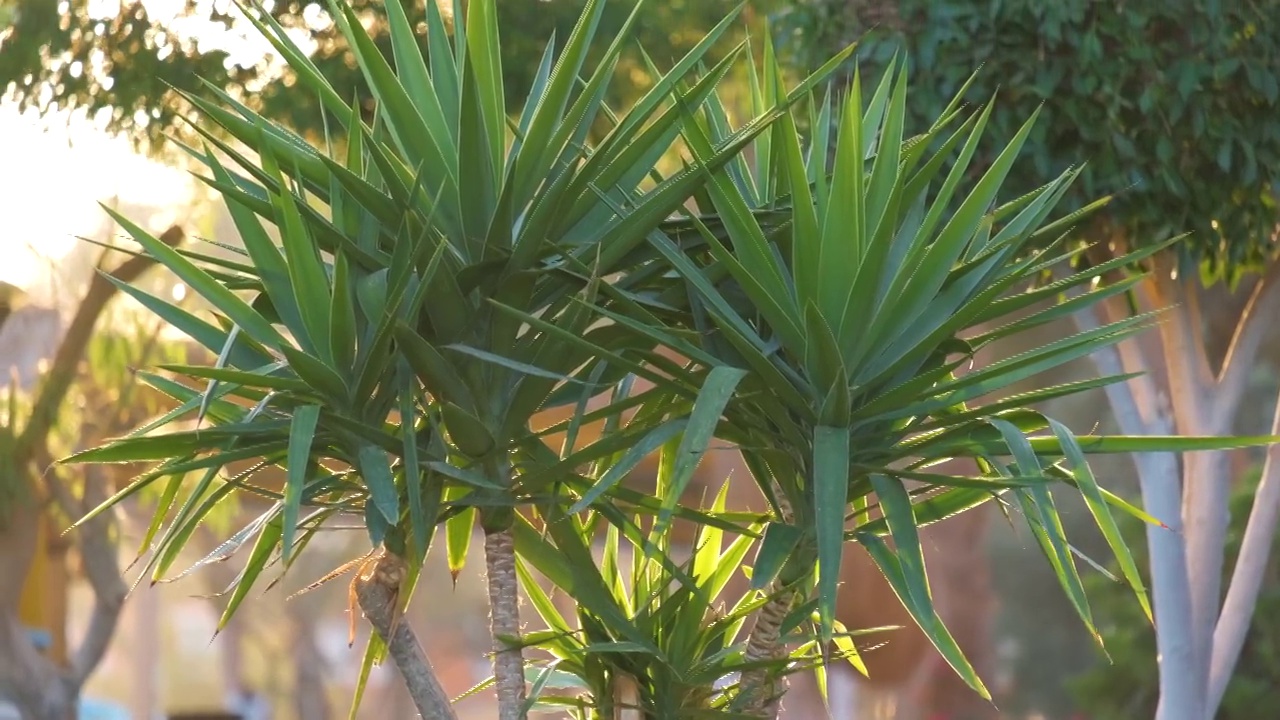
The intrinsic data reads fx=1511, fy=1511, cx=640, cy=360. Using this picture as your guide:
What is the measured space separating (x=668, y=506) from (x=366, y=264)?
0.96 m

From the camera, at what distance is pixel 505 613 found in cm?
350

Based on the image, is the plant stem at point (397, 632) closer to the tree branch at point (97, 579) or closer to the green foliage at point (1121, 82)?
the green foliage at point (1121, 82)

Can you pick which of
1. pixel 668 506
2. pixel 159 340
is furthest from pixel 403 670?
pixel 159 340

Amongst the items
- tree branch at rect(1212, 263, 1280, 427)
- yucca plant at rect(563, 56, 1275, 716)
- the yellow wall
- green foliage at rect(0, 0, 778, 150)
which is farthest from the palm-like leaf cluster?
the yellow wall

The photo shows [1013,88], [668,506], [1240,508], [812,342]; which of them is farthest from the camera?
[1240,508]

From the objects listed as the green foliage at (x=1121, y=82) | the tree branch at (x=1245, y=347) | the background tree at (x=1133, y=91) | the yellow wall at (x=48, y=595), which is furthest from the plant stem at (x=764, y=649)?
the yellow wall at (x=48, y=595)

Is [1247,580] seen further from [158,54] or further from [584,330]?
[158,54]

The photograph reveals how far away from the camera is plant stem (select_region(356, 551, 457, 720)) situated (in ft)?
11.2

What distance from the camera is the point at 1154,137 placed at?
5.26 m

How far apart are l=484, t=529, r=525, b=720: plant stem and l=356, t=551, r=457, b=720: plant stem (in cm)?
→ 13

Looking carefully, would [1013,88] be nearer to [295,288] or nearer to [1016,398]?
[1016,398]

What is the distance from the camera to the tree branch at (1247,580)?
20.0 ft

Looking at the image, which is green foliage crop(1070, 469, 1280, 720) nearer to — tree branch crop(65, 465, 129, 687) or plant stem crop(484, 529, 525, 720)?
tree branch crop(65, 465, 129, 687)

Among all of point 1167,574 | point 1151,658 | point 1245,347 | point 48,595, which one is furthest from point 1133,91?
point 48,595
